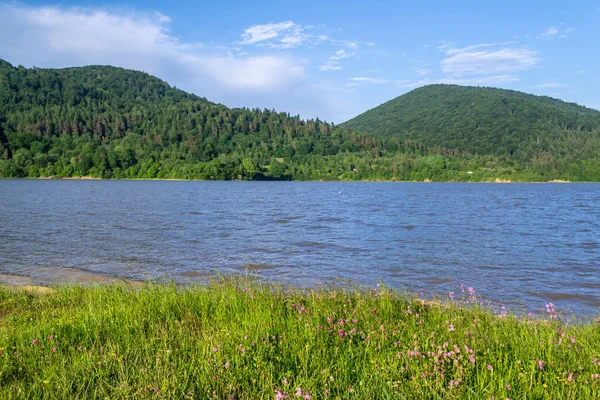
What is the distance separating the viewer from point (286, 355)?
5961 mm

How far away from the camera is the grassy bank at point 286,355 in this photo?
496cm

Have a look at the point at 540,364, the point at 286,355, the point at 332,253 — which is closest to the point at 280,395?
the point at 286,355

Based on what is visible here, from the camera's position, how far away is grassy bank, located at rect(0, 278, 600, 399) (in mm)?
4965

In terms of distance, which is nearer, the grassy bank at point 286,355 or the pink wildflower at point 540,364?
the grassy bank at point 286,355

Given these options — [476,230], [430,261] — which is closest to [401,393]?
[430,261]

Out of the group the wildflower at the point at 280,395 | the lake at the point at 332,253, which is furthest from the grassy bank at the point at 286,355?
the lake at the point at 332,253

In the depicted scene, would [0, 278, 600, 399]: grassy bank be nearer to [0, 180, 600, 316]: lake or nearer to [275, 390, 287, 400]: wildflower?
[275, 390, 287, 400]: wildflower

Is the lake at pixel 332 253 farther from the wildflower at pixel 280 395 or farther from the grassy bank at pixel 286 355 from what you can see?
the wildflower at pixel 280 395

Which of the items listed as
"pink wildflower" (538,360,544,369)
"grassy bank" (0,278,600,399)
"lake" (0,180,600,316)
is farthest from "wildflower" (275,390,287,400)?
"lake" (0,180,600,316)

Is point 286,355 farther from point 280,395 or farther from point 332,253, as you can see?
point 332,253

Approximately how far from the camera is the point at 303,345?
629 cm

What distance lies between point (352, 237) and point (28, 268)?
18.7 metres

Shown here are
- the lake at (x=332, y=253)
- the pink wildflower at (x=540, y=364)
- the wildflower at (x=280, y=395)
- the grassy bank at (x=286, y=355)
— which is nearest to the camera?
the wildflower at (x=280, y=395)

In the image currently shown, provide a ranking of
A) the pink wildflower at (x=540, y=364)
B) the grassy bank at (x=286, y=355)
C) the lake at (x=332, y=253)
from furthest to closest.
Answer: the lake at (x=332, y=253) → the pink wildflower at (x=540, y=364) → the grassy bank at (x=286, y=355)
